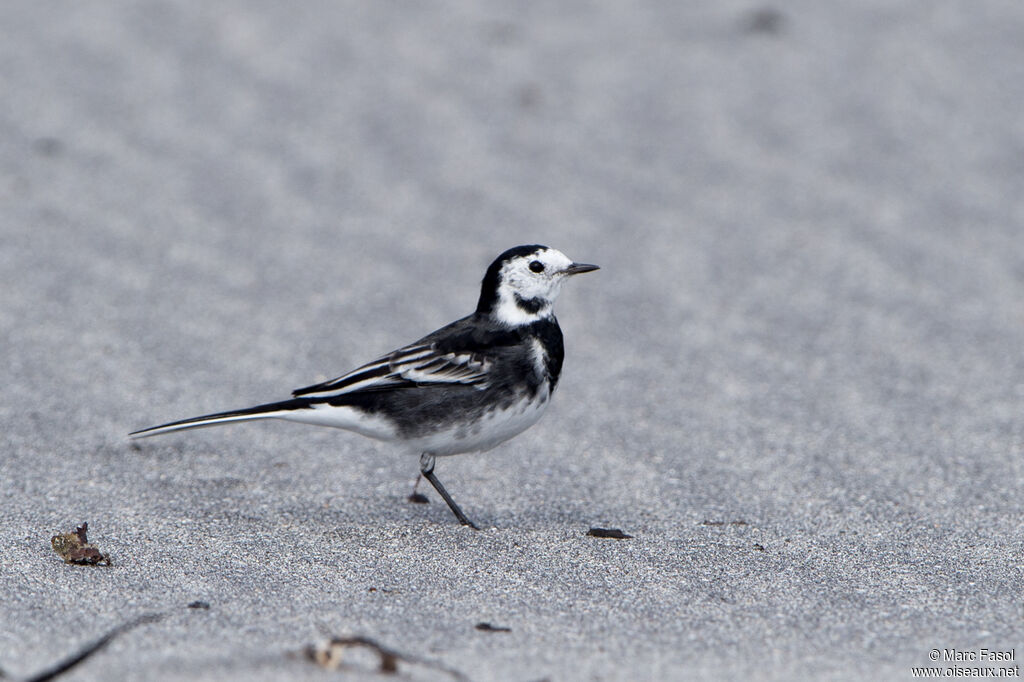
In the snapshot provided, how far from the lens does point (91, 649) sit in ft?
13.4

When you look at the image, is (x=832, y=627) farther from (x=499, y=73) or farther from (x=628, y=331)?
(x=499, y=73)

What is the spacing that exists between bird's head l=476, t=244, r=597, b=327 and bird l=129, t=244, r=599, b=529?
0.40 feet

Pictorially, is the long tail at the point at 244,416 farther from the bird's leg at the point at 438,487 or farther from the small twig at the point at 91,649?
the small twig at the point at 91,649

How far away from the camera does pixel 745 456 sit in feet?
21.3

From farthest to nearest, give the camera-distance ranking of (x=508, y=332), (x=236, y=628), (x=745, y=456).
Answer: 1. (x=745, y=456)
2. (x=508, y=332)
3. (x=236, y=628)

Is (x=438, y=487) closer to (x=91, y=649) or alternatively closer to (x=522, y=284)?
(x=522, y=284)

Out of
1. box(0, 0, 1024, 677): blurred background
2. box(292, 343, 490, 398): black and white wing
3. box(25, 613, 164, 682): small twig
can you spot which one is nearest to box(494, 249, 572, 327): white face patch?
box(292, 343, 490, 398): black and white wing

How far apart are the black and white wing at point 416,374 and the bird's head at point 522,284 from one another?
1.09ft

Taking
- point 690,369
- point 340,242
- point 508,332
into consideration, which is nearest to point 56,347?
point 340,242

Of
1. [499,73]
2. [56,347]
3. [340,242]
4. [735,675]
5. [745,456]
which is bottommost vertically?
[735,675]

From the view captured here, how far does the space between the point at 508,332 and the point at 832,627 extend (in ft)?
6.37

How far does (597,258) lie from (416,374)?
→ 12.5ft

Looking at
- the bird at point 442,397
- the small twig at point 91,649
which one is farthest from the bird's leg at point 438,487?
the small twig at point 91,649

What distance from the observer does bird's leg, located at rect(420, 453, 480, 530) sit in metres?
5.63
